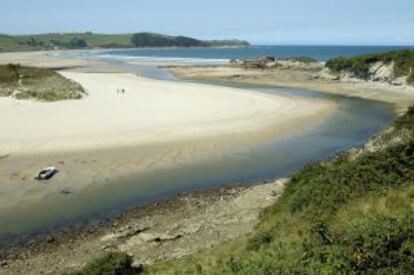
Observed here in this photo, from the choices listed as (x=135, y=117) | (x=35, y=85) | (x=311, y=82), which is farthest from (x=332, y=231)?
(x=311, y=82)

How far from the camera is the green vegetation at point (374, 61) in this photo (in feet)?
195

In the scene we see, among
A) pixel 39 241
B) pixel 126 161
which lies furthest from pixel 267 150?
pixel 39 241

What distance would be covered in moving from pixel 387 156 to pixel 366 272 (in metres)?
8.65

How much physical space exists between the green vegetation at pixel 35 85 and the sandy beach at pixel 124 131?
1.53 metres

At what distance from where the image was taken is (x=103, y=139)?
97.9ft

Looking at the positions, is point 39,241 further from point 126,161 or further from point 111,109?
point 111,109

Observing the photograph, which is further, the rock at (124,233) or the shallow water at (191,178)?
the shallow water at (191,178)

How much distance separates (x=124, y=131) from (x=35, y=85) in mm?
18492

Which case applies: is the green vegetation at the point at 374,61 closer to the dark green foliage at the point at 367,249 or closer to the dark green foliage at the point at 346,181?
the dark green foliage at the point at 346,181

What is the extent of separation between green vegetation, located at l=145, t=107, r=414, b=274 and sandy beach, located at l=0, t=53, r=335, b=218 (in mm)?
9803

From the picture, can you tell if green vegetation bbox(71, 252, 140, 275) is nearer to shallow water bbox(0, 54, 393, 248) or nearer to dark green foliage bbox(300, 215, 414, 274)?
dark green foliage bbox(300, 215, 414, 274)

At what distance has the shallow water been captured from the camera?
60.2 feet

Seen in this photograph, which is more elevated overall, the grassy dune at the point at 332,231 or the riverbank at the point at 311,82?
the grassy dune at the point at 332,231

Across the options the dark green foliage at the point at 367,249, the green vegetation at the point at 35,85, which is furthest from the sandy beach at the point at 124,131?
the dark green foliage at the point at 367,249
